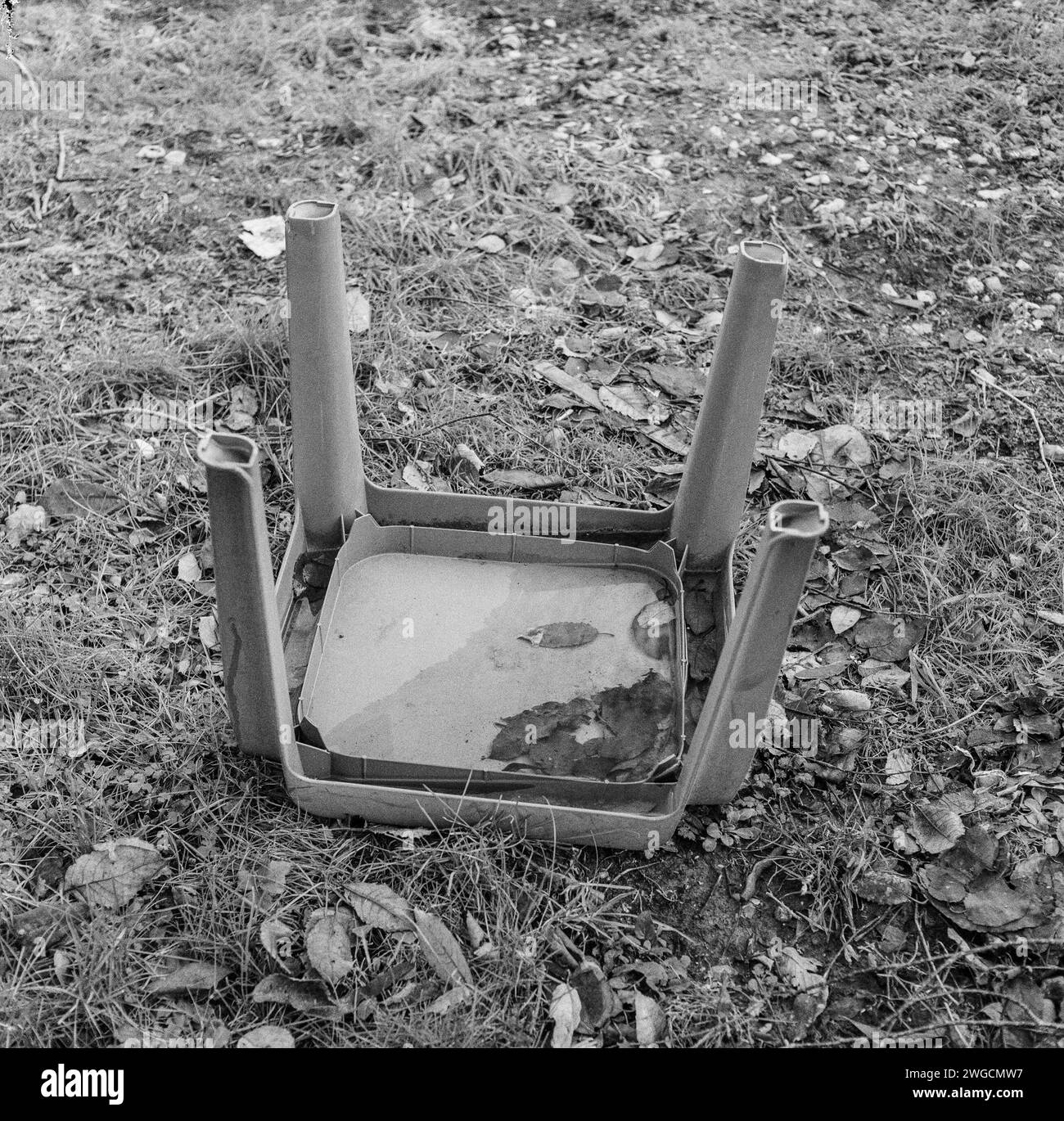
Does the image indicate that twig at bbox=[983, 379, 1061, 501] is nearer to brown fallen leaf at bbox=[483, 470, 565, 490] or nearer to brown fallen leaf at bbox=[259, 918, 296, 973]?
brown fallen leaf at bbox=[483, 470, 565, 490]

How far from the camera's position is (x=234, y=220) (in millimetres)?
3736

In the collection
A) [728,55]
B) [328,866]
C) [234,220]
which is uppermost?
[728,55]

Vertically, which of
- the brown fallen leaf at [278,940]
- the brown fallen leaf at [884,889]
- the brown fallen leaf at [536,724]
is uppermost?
the brown fallen leaf at [536,724]

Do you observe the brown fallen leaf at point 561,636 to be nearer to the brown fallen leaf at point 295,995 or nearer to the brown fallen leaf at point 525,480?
the brown fallen leaf at point 525,480

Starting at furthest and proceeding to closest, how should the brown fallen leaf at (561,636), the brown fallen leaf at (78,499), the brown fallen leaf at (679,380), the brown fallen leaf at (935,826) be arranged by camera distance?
the brown fallen leaf at (679,380) < the brown fallen leaf at (78,499) < the brown fallen leaf at (561,636) < the brown fallen leaf at (935,826)

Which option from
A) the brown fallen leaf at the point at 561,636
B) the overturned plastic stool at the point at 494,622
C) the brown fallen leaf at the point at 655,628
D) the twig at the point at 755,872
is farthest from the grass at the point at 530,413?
the brown fallen leaf at the point at 561,636

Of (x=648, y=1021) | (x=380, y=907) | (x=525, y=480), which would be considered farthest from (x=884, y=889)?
(x=525, y=480)

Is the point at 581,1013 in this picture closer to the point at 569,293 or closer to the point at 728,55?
the point at 569,293

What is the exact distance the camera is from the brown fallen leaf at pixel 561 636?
2.36 m

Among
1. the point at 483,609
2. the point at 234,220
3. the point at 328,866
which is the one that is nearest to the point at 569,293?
the point at 234,220

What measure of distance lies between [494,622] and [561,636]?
0.51ft

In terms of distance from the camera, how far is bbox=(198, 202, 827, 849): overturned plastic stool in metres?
1.84

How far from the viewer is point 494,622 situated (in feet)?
7.86

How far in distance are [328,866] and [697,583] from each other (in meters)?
1.06
